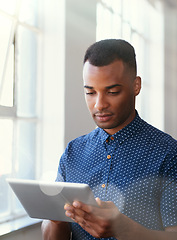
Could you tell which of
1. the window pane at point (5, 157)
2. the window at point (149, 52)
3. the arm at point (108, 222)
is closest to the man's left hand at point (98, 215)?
the arm at point (108, 222)

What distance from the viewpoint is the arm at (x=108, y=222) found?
0.94 metres

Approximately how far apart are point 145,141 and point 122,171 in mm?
131

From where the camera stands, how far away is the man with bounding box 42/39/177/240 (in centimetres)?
110

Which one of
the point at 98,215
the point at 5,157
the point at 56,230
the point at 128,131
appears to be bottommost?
the point at 56,230

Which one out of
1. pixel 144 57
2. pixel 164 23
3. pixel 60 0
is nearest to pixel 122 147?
pixel 60 0

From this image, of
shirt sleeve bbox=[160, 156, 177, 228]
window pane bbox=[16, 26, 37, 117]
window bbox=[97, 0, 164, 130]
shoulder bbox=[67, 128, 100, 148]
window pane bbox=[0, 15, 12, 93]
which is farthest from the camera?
window bbox=[97, 0, 164, 130]

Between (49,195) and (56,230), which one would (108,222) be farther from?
(56,230)

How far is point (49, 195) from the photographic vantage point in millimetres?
972

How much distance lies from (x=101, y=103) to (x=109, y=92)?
4 centimetres

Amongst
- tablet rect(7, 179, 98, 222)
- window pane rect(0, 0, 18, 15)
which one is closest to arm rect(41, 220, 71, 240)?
tablet rect(7, 179, 98, 222)

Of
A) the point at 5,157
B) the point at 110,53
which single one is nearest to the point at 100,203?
the point at 110,53

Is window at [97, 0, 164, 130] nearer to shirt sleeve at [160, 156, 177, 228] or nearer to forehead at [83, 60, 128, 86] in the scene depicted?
forehead at [83, 60, 128, 86]

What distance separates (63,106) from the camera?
6.64 feet

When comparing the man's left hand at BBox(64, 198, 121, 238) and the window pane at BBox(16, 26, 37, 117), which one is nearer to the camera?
the man's left hand at BBox(64, 198, 121, 238)
